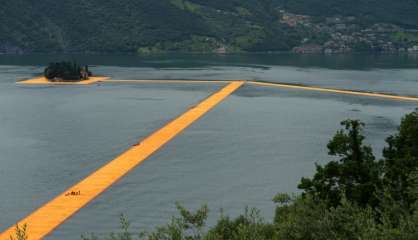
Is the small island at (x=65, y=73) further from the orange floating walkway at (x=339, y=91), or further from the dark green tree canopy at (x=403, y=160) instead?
the dark green tree canopy at (x=403, y=160)

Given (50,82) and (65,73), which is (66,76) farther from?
(50,82)

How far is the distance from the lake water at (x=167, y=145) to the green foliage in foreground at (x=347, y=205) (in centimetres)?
1102

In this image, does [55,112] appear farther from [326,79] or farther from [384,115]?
[326,79]

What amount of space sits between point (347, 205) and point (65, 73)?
546 feet

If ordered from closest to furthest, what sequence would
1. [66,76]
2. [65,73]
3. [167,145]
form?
[167,145] → [65,73] → [66,76]

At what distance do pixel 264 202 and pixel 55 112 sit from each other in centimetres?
7059

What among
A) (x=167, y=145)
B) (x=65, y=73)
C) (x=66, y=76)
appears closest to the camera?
(x=167, y=145)

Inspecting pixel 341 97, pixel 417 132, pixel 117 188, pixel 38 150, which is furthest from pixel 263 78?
pixel 417 132

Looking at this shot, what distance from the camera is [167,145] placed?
311 ft

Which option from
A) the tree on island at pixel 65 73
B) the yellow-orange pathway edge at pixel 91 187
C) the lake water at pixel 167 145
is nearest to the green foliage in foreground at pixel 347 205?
the yellow-orange pathway edge at pixel 91 187

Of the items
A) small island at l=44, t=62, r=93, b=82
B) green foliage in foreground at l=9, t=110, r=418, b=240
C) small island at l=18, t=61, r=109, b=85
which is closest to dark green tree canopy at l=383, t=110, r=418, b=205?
green foliage in foreground at l=9, t=110, r=418, b=240

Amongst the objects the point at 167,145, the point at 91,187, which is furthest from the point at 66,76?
the point at 91,187

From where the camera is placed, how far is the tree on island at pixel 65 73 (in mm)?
192750

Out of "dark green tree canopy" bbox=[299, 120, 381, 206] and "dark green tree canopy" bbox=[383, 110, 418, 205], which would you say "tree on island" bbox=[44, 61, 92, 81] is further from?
"dark green tree canopy" bbox=[299, 120, 381, 206]
